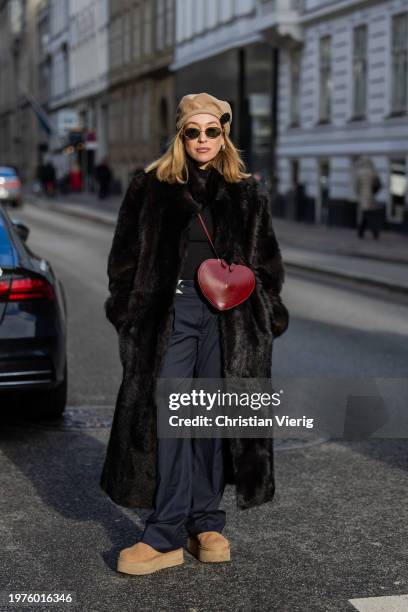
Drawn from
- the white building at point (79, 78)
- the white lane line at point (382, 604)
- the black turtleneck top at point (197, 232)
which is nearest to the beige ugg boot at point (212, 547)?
the white lane line at point (382, 604)

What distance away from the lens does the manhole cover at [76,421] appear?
7191mm

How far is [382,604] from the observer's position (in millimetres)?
4191

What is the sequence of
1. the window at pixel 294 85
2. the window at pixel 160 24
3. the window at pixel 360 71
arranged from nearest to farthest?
1. the window at pixel 360 71
2. the window at pixel 294 85
3. the window at pixel 160 24

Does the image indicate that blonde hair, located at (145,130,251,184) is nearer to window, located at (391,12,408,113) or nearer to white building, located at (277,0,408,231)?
white building, located at (277,0,408,231)

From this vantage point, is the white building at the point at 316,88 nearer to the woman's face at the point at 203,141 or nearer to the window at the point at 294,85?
the window at the point at 294,85

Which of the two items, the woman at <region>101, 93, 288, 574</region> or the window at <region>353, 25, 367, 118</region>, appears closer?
the woman at <region>101, 93, 288, 574</region>

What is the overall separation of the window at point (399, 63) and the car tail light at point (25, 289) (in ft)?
76.2

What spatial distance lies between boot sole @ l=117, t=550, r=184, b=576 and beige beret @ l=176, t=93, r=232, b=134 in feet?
5.12

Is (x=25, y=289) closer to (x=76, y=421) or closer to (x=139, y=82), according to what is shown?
(x=76, y=421)

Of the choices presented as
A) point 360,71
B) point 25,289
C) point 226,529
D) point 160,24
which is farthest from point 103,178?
point 226,529

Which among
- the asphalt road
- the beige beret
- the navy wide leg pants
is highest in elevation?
the beige beret

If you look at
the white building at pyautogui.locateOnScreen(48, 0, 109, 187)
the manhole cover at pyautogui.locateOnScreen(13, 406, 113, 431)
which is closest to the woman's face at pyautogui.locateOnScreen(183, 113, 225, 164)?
the manhole cover at pyautogui.locateOnScreen(13, 406, 113, 431)

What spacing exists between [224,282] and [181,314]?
0.72 ft

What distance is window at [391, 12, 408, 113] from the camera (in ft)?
94.7
